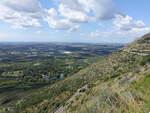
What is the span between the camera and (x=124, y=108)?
6719 mm

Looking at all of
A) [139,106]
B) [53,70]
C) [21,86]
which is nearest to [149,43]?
[139,106]

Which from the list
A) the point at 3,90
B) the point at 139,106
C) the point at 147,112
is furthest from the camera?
the point at 3,90

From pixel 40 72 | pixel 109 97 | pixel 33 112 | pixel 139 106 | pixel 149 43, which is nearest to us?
pixel 139 106

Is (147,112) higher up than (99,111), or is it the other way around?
(147,112)

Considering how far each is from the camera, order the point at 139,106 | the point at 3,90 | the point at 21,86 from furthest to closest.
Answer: the point at 21,86 → the point at 3,90 → the point at 139,106

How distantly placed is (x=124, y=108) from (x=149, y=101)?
1242mm

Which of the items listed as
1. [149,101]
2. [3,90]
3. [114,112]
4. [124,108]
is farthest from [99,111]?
[3,90]

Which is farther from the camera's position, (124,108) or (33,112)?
(33,112)

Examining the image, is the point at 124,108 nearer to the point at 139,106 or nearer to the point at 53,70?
the point at 139,106

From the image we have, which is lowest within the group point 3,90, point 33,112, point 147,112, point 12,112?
point 3,90

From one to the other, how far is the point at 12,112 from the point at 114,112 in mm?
54068

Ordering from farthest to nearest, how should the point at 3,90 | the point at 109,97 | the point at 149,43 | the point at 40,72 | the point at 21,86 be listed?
1. the point at 40,72
2. the point at 21,86
3. the point at 3,90
4. the point at 149,43
5. the point at 109,97

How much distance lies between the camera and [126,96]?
291 inches

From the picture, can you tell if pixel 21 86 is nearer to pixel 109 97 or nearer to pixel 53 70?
pixel 53 70
